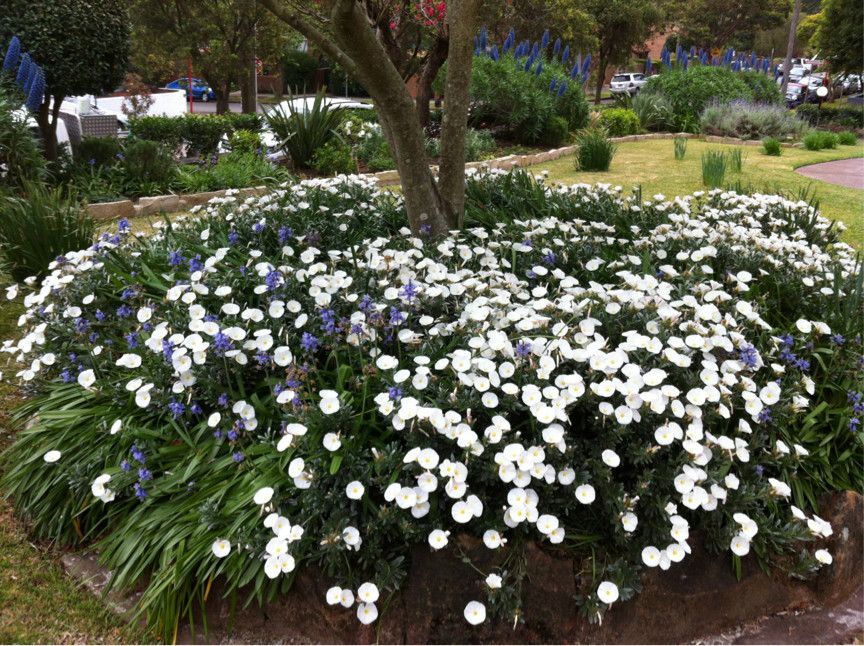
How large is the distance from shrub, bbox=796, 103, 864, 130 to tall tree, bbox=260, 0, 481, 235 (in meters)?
21.0

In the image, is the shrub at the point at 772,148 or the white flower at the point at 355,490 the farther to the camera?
the shrub at the point at 772,148

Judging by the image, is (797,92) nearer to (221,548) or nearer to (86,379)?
(86,379)

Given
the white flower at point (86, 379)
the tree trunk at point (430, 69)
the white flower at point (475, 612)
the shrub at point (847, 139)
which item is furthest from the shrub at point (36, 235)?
the shrub at point (847, 139)

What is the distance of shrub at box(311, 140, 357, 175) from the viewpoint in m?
9.34

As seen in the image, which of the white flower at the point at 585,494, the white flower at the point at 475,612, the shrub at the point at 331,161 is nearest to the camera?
the white flower at the point at 475,612

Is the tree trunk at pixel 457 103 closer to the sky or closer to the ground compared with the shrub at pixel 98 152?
closer to the sky

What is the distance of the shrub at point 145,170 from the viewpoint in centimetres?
820

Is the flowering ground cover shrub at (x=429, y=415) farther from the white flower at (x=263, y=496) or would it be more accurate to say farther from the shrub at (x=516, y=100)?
the shrub at (x=516, y=100)

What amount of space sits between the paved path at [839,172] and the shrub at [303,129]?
280 inches

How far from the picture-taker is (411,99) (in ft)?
13.2

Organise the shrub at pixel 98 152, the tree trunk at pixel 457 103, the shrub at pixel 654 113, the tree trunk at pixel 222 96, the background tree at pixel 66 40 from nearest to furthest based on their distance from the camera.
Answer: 1. the tree trunk at pixel 457 103
2. the background tree at pixel 66 40
3. the shrub at pixel 98 152
4. the shrub at pixel 654 113
5. the tree trunk at pixel 222 96

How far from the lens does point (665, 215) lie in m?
4.55

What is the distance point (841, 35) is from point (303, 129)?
22.2m

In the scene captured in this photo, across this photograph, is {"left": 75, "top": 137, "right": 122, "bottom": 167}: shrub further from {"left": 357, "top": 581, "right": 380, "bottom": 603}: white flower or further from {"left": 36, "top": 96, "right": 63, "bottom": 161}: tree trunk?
{"left": 357, "top": 581, "right": 380, "bottom": 603}: white flower
